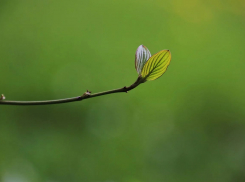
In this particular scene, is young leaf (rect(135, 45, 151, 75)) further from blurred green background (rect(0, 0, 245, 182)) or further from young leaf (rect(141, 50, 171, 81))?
blurred green background (rect(0, 0, 245, 182))

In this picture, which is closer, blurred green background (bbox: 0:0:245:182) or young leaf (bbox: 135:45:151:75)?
young leaf (bbox: 135:45:151:75)

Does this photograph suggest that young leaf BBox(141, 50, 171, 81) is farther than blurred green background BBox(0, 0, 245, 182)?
No

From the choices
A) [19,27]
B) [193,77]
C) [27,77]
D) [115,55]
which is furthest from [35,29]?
[193,77]

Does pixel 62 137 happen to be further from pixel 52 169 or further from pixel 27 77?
pixel 27 77

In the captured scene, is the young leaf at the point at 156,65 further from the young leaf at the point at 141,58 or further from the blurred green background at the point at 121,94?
the blurred green background at the point at 121,94

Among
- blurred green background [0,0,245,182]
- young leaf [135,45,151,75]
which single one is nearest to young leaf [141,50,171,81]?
young leaf [135,45,151,75]
